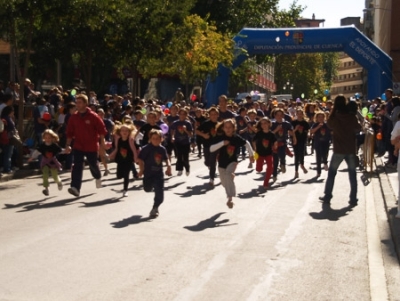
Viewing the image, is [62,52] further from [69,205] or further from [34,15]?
[69,205]

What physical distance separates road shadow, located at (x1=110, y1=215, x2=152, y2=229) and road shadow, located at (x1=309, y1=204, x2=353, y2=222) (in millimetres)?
2594

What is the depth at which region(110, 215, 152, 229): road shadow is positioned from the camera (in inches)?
Answer: 490

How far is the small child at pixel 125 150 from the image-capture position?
16.7 m

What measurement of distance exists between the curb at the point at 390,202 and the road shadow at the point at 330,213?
0.66 meters

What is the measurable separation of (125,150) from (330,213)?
427 centimetres

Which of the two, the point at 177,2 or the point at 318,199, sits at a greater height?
the point at 177,2

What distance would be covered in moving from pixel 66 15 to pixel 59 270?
14681 mm

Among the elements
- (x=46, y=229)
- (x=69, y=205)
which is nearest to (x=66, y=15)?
(x=69, y=205)

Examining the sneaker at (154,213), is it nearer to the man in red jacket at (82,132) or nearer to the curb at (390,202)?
the man in red jacket at (82,132)

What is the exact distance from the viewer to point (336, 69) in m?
190

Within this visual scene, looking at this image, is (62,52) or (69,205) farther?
(62,52)

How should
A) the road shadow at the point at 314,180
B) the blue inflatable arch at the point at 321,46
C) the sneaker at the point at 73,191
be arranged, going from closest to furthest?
the sneaker at the point at 73,191 < the road shadow at the point at 314,180 < the blue inflatable arch at the point at 321,46

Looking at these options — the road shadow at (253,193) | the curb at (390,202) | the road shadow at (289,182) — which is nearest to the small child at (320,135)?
the road shadow at (289,182)

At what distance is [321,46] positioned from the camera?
4200cm
